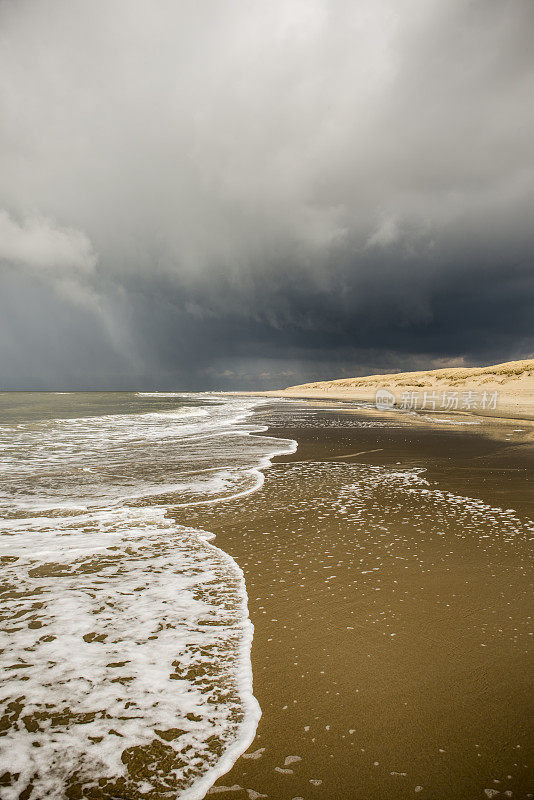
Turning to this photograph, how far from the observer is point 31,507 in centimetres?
705

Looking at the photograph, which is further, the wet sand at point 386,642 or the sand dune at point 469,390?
the sand dune at point 469,390

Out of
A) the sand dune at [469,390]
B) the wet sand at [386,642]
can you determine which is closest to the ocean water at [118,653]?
the wet sand at [386,642]

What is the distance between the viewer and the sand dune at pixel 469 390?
35381 mm

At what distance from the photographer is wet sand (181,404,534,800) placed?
216 centimetres

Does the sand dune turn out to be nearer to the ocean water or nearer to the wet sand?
the wet sand

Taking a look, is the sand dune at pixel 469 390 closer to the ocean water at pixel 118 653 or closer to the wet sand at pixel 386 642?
the wet sand at pixel 386 642

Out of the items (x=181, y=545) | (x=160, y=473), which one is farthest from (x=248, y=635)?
(x=160, y=473)

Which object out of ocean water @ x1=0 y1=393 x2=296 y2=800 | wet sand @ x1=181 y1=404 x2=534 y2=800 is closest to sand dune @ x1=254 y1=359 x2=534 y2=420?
wet sand @ x1=181 y1=404 x2=534 y2=800

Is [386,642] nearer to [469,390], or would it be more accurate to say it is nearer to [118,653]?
[118,653]

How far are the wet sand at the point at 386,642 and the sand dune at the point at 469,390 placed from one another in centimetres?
2413

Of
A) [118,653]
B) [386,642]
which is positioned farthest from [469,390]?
[118,653]

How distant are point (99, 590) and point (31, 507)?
12.3ft

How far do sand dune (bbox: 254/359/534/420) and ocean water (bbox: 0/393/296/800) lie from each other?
26668mm

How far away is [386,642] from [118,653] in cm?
209
